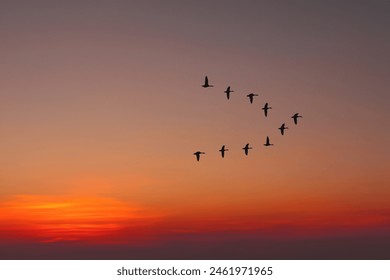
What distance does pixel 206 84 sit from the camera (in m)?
150

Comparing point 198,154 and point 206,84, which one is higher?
point 206,84
